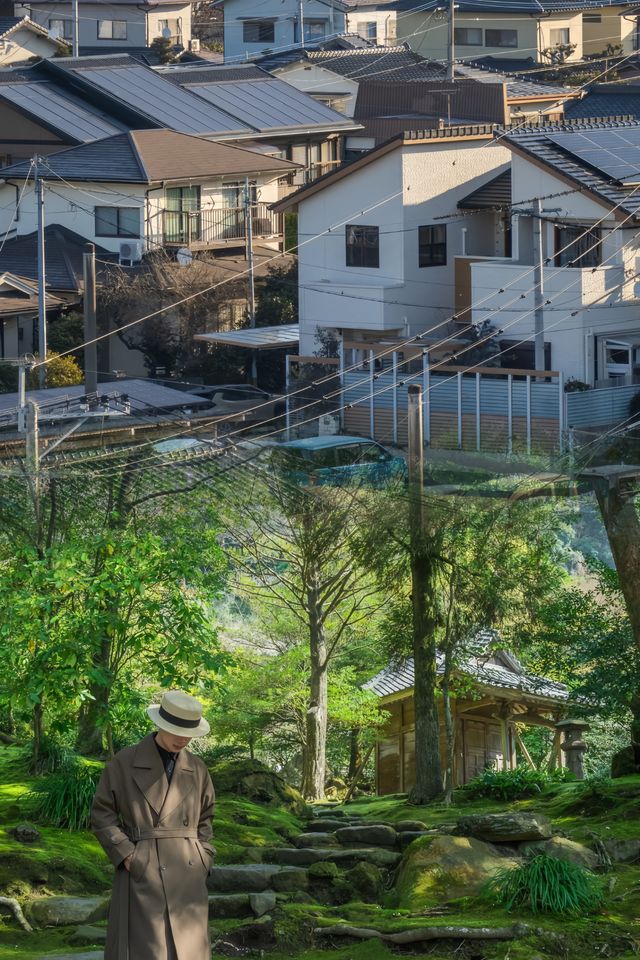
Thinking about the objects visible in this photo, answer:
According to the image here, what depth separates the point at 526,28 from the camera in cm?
5131

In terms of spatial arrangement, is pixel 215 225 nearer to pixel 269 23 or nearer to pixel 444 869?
pixel 269 23

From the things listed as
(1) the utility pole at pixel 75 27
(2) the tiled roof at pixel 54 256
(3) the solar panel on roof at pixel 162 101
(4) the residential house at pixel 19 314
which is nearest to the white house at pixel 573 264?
(4) the residential house at pixel 19 314

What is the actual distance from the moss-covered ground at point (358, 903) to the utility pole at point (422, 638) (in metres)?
1.20

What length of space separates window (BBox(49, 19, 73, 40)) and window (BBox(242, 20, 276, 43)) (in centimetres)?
696

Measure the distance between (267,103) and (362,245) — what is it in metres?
14.2

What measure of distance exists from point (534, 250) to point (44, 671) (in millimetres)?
18640

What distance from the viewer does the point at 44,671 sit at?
26.7ft

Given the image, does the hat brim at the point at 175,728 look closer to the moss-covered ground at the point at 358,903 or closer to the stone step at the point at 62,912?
the moss-covered ground at the point at 358,903

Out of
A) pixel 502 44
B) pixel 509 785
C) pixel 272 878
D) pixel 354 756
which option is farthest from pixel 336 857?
pixel 502 44

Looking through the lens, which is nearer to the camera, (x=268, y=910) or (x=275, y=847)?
(x=268, y=910)

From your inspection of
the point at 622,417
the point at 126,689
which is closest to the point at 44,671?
the point at 126,689

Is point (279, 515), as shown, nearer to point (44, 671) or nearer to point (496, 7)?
point (44, 671)

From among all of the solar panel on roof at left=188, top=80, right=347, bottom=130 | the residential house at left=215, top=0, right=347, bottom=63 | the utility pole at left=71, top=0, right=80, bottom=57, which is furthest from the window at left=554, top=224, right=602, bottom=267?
the residential house at left=215, top=0, right=347, bottom=63

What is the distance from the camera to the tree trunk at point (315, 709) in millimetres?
13812
